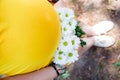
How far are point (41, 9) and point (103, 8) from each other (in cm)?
86

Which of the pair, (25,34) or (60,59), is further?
(60,59)

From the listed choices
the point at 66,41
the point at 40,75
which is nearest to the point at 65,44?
the point at 66,41

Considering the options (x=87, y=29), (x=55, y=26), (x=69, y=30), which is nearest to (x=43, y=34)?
(x=55, y=26)

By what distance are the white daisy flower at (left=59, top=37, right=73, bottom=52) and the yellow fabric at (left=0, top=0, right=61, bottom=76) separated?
0.07 m

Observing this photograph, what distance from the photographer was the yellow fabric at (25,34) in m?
1.01

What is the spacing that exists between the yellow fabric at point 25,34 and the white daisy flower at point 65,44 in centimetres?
7

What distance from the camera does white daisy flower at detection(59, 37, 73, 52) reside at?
48.1 inches

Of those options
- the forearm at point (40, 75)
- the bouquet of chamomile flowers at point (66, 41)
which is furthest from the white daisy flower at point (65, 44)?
the forearm at point (40, 75)

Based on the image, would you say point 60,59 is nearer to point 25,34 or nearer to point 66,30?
point 66,30

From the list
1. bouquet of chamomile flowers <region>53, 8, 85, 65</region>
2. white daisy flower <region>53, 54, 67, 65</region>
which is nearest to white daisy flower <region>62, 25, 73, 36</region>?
bouquet of chamomile flowers <region>53, 8, 85, 65</region>

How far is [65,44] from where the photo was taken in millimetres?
1235

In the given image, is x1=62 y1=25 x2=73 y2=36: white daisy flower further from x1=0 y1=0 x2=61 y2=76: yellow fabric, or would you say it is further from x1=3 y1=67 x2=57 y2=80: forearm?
x1=3 y1=67 x2=57 y2=80: forearm

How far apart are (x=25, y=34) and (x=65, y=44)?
0.25 meters

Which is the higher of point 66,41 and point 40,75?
point 66,41
